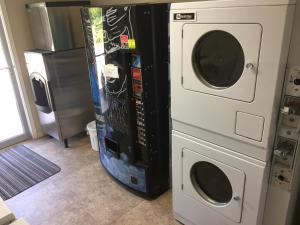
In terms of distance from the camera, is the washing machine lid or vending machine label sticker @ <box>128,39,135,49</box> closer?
the washing machine lid

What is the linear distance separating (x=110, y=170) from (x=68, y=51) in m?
1.37

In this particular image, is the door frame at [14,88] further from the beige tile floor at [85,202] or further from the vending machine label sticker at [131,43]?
the vending machine label sticker at [131,43]

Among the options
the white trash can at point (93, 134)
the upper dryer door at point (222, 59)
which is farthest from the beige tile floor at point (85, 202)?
the upper dryer door at point (222, 59)

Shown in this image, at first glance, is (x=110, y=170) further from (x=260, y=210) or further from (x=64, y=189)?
(x=260, y=210)

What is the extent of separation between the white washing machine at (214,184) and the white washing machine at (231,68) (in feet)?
0.23

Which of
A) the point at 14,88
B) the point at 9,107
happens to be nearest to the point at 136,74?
the point at 14,88

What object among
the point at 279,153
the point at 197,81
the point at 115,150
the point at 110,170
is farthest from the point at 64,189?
the point at 279,153

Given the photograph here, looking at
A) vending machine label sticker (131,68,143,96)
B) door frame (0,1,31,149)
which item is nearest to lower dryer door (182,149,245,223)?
vending machine label sticker (131,68,143,96)

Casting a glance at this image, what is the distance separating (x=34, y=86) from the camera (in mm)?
2932

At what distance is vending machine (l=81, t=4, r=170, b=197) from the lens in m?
1.69

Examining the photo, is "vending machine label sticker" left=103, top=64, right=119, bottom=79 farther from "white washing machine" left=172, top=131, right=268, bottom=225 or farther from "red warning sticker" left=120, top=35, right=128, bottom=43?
"white washing machine" left=172, top=131, right=268, bottom=225

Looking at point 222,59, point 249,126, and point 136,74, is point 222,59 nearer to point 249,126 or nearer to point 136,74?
point 249,126

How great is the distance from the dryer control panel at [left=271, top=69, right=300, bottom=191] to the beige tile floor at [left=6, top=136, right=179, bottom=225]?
917 millimetres

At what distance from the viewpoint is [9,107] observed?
317 cm
